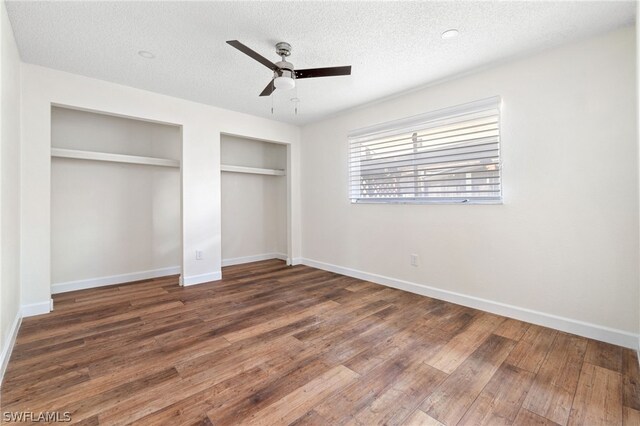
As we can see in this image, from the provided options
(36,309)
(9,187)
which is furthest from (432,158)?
(36,309)

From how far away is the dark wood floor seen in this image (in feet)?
4.87

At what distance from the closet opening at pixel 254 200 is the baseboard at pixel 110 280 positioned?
0.95 meters

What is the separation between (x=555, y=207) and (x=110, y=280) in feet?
17.3

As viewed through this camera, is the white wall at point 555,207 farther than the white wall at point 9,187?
Yes

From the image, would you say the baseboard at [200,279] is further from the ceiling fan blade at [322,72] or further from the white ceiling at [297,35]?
the ceiling fan blade at [322,72]

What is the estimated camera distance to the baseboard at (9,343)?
1799mm

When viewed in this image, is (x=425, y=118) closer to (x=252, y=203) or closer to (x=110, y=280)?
(x=252, y=203)

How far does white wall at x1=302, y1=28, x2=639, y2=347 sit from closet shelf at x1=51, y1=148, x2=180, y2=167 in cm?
348

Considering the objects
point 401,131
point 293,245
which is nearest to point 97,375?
point 293,245

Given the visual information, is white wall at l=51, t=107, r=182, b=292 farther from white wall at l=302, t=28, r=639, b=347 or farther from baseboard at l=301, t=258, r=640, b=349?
white wall at l=302, t=28, r=639, b=347

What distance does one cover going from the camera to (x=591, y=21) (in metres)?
2.08

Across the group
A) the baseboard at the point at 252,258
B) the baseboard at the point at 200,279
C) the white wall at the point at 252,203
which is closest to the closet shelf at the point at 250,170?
the white wall at the point at 252,203

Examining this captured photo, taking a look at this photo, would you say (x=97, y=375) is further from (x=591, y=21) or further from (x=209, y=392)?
(x=591, y=21)

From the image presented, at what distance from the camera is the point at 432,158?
10.6 feet
